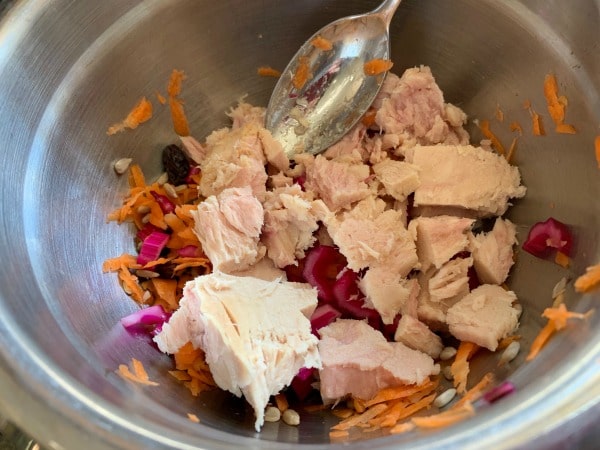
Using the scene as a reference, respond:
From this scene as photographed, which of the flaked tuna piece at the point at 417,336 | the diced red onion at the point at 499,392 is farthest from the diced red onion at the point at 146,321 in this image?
the diced red onion at the point at 499,392

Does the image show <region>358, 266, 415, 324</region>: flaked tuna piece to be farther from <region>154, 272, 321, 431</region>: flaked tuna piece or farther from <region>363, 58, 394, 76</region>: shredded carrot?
<region>363, 58, 394, 76</region>: shredded carrot

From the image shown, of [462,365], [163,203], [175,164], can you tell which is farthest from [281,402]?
[175,164]

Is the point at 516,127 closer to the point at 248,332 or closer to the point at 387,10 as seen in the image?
the point at 387,10

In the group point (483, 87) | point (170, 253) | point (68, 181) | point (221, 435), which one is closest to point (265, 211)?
point (170, 253)

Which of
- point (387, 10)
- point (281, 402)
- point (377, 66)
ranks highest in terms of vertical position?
point (387, 10)

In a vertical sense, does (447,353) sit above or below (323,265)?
below

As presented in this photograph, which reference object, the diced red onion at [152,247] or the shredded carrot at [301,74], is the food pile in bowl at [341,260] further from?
the shredded carrot at [301,74]

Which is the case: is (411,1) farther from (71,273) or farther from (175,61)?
(71,273)
